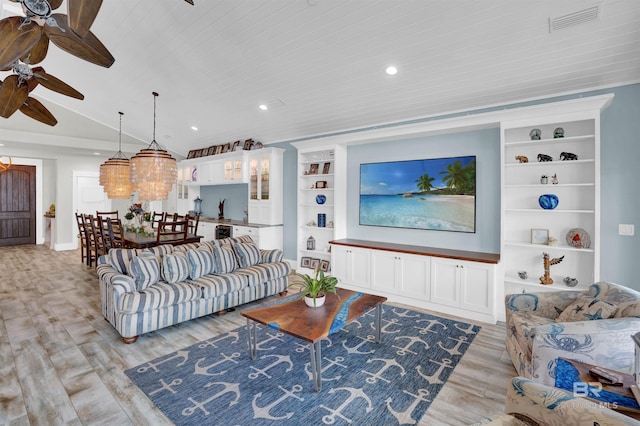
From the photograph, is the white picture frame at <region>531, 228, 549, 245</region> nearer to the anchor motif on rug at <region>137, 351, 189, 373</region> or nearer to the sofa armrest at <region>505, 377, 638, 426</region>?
the sofa armrest at <region>505, 377, 638, 426</region>

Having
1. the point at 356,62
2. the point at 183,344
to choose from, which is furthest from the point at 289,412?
the point at 356,62

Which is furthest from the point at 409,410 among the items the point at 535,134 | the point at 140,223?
the point at 140,223

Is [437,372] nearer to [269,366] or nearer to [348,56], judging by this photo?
[269,366]

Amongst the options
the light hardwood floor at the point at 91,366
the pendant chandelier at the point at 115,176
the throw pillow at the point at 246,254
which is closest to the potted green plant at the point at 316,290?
the light hardwood floor at the point at 91,366

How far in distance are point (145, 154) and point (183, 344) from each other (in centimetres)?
289

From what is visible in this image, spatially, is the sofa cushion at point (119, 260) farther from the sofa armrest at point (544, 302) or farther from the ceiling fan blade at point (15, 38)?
the sofa armrest at point (544, 302)

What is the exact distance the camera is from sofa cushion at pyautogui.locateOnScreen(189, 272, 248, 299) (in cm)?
371

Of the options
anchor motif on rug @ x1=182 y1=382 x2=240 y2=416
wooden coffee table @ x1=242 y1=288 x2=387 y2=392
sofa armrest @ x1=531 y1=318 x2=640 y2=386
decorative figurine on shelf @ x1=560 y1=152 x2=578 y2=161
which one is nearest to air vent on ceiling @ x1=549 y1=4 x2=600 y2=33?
decorative figurine on shelf @ x1=560 y1=152 x2=578 y2=161

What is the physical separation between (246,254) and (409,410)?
9.69 feet

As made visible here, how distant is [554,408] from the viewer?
47.6 inches

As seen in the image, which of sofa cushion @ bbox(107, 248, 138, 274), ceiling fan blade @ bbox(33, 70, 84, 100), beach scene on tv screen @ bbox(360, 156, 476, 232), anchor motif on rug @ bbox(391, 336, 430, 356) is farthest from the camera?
beach scene on tv screen @ bbox(360, 156, 476, 232)

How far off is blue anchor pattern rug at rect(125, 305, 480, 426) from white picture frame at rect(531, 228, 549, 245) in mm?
1292

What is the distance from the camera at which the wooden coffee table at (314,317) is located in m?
2.42

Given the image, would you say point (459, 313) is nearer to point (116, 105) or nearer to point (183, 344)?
point (183, 344)
